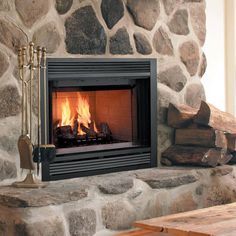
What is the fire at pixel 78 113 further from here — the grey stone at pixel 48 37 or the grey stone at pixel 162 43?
the grey stone at pixel 162 43

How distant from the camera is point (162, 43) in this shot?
4.71 meters

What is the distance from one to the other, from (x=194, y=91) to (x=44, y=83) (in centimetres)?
134

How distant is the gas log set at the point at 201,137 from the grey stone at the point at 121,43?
53cm

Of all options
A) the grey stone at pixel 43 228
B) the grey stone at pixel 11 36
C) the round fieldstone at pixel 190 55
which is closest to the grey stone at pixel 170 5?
the round fieldstone at pixel 190 55

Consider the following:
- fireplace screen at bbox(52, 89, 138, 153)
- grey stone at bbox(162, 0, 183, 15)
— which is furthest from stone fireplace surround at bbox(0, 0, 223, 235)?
fireplace screen at bbox(52, 89, 138, 153)

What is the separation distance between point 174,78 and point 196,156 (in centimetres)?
58

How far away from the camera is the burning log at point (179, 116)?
4.67 meters

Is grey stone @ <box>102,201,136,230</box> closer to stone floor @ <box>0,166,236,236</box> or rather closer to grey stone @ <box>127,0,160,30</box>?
stone floor @ <box>0,166,236,236</box>

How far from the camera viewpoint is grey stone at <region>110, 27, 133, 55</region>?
4.39m

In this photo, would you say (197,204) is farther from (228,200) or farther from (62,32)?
(62,32)

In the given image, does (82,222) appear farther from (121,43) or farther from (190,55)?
(190,55)

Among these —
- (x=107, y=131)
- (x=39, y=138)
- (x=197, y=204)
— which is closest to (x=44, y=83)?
(x=39, y=138)

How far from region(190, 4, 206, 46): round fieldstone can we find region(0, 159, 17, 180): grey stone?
5.72 ft

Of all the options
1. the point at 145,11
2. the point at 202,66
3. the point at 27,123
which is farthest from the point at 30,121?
the point at 202,66
